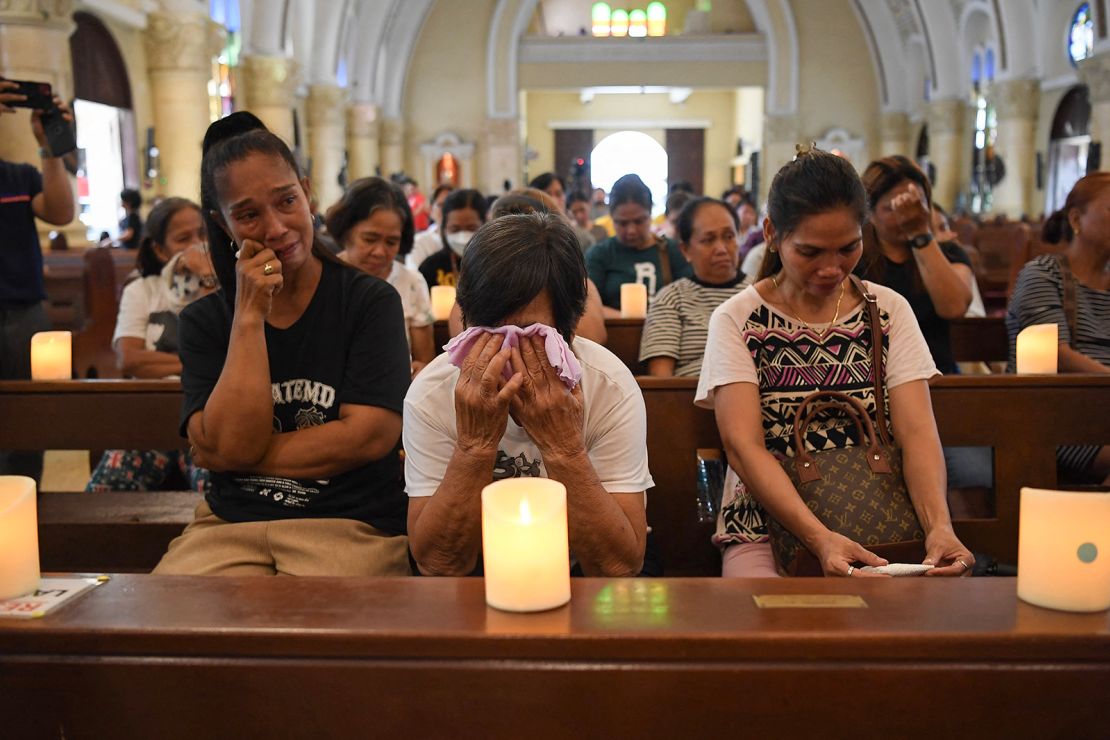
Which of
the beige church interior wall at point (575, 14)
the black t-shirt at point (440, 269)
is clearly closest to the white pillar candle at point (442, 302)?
the black t-shirt at point (440, 269)

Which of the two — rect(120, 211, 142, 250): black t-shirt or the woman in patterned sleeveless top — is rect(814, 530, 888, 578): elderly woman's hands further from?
rect(120, 211, 142, 250): black t-shirt

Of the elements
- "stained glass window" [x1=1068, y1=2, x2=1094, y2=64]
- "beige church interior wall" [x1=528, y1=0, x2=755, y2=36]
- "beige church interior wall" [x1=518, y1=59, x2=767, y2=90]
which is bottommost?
"stained glass window" [x1=1068, y1=2, x2=1094, y2=64]

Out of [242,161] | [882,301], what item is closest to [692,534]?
[882,301]

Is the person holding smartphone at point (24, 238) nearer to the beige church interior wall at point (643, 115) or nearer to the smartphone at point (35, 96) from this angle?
the smartphone at point (35, 96)

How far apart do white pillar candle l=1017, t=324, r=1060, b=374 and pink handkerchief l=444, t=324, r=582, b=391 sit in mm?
1921

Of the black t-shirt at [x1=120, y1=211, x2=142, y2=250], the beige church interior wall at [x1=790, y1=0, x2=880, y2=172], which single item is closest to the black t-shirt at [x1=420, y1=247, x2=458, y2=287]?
the black t-shirt at [x1=120, y1=211, x2=142, y2=250]

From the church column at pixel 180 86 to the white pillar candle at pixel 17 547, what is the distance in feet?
40.0

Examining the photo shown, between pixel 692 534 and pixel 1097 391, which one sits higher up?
pixel 1097 391

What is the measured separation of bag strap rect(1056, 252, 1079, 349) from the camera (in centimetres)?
357

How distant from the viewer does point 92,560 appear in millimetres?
3035

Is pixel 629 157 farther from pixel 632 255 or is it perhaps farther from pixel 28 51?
pixel 632 255

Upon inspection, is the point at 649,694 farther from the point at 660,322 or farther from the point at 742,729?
the point at 660,322

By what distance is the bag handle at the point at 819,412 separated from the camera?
2.38m

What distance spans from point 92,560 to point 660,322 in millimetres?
2042
